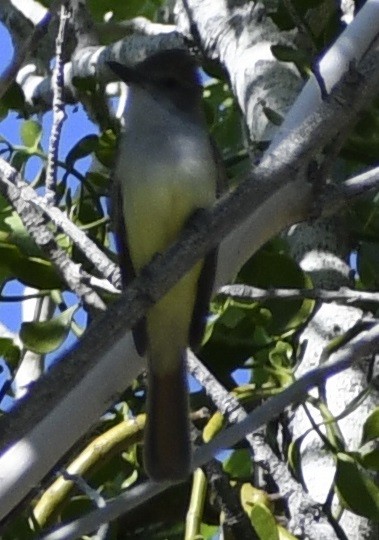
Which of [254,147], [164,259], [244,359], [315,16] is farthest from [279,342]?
[315,16]

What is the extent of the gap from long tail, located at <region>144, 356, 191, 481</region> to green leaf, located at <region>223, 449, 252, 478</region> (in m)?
0.18

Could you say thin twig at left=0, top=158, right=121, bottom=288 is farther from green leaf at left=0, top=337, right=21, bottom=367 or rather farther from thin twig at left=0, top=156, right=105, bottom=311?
green leaf at left=0, top=337, right=21, bottom=367

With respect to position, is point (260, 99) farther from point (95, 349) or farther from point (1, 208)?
point (95, 349)

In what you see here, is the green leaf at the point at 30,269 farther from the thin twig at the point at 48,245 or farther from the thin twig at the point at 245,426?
the thin twig at the point at 245,426

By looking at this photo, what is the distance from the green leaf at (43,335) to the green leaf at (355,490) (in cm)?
43

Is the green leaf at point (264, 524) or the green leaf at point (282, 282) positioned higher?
the green leaf at point (282, 282)

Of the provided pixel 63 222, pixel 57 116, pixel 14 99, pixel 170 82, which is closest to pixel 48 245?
pixel 63 222

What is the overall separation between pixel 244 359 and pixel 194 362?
151 mm

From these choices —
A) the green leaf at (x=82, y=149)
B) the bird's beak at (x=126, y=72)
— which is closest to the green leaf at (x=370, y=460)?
the green leaf at (x=82, y=149)

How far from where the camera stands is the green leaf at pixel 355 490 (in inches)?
55.4

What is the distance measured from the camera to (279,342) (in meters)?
1.65

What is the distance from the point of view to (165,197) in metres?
1.85

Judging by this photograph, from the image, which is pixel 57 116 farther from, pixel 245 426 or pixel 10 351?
pixel 245 426

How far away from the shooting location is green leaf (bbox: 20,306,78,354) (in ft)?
5.37
